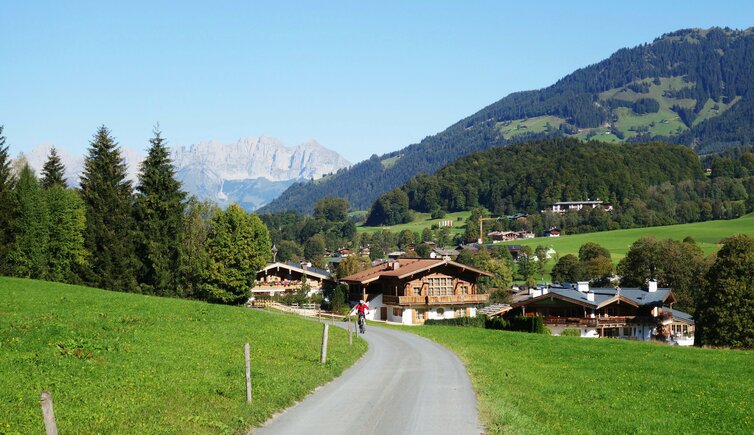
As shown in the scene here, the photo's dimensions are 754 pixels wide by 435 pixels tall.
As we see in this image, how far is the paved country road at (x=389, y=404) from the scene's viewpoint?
16188mm

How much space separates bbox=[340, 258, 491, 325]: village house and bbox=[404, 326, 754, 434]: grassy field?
41.6 m

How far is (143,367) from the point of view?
20.8 meters

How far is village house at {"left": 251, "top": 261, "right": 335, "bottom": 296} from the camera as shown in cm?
10456

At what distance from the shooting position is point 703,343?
62219mm

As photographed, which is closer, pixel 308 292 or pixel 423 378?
pixel 423 378

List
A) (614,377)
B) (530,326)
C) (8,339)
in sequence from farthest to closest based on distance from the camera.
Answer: (530,326)
(614,377)
(8,339)

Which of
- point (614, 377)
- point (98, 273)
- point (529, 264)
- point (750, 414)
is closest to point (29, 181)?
point (98, 273)

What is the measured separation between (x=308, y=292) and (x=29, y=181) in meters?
48.9

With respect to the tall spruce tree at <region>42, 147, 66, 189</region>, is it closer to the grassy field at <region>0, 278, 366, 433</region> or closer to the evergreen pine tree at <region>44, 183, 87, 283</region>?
the evergreen pine tree at <region>44, 183, 87, 283</region>

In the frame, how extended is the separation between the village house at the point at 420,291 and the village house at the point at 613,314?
6696 mm

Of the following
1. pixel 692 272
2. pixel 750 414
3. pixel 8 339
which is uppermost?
pixel 692 272

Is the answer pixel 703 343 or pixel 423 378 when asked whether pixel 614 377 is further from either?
pixel 703 343

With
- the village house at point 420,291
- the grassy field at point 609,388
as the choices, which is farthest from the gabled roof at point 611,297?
the grassy field at point 609,388

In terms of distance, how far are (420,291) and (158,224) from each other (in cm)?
3354
